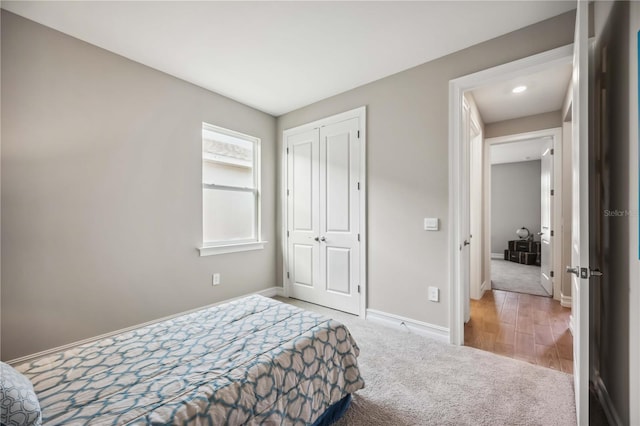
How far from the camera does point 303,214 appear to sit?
149 inches

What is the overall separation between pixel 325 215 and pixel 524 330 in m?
2.44

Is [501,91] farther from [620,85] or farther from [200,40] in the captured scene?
[200,40]

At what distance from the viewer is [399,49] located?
2.52m

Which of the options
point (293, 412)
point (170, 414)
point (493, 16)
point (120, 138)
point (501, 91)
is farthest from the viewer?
point (501, 91)

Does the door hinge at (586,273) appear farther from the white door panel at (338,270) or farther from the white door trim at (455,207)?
the white door panel at (338,270)

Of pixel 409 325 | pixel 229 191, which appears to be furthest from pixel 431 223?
pixel 229 191

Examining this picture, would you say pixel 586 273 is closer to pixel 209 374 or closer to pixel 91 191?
pixel 209 374

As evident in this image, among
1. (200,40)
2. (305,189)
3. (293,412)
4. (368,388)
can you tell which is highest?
(200,40)

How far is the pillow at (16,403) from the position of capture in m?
0.83

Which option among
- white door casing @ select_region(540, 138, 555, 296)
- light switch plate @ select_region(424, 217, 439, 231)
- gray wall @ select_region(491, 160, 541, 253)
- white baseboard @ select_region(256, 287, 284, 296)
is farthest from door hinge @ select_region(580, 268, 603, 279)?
gray wall @ select_region(491, 160, 541, 253)

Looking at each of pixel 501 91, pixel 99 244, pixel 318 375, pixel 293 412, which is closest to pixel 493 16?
pixel 501 91

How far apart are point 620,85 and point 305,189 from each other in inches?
115

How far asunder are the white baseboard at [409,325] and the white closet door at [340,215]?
0.86ft

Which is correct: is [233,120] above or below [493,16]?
below
